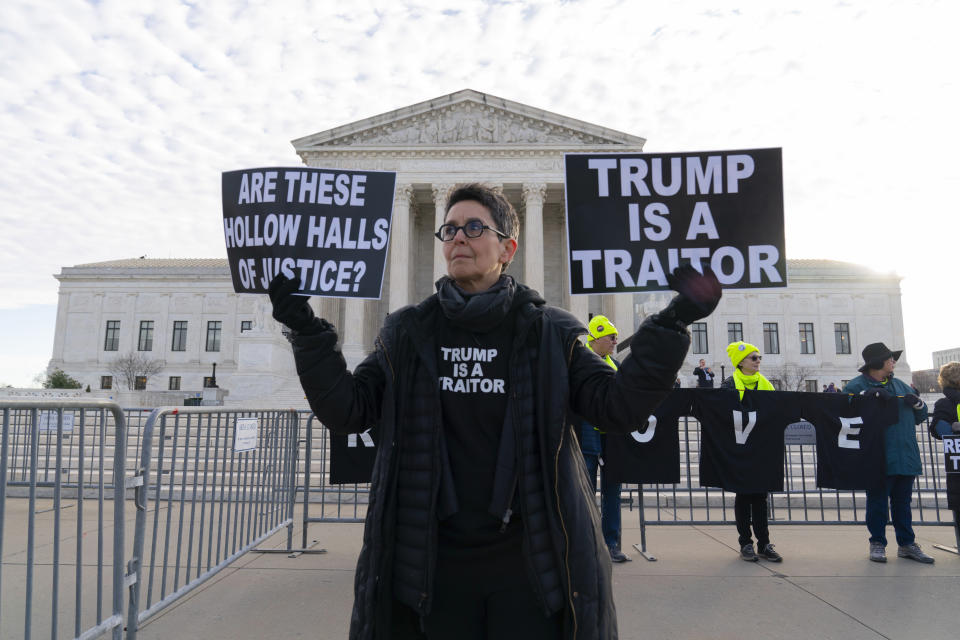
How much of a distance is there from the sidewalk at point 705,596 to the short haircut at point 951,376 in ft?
5.62

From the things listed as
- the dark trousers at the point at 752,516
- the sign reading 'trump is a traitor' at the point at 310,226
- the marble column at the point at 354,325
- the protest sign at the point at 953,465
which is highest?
the marble column at the point at 354,325

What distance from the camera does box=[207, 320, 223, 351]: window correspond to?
51.7 metres

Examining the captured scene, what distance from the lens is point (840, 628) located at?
3.85 meters

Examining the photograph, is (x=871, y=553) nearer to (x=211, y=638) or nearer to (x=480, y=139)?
(x=211, y=638)

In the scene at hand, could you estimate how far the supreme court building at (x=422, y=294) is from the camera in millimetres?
32781

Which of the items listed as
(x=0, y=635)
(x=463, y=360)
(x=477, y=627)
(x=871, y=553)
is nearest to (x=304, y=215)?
(x=463, y=360)

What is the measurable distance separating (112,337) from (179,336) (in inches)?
231

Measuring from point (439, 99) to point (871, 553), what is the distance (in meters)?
33.1

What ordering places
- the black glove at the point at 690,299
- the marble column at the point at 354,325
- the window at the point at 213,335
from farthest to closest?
1. the window at the point at 213,335
2. the marble column at the point at 354,325
3. the black glove at the point at 690,299

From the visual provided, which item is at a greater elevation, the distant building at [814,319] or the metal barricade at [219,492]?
the distant building at [814,319]

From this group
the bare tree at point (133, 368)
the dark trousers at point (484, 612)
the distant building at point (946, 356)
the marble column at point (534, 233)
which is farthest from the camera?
the distant building at point (946, 356)

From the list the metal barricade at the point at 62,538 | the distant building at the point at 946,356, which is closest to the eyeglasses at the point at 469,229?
the metal barricade at the point at 62,538

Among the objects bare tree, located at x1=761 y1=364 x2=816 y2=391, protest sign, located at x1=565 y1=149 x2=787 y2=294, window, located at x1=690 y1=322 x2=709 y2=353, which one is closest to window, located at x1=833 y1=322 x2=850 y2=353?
bare tree, located at x1=761 y1=364 x2=816 y2=391

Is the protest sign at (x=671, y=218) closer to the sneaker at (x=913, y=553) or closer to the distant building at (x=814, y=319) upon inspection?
the sneaker at (x=913, y=553)
